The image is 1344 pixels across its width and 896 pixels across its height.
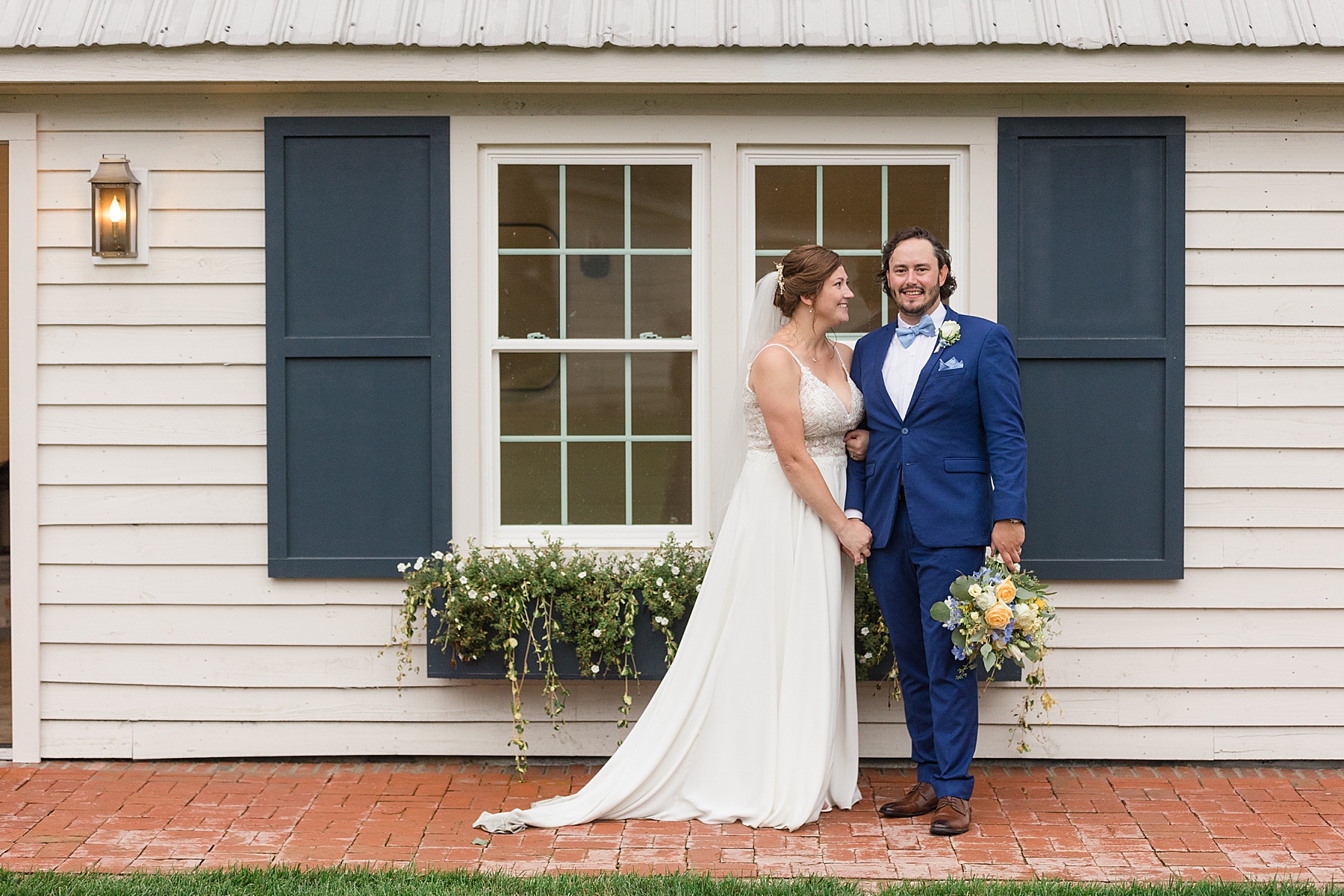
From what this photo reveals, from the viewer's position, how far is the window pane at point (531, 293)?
4.57 meters

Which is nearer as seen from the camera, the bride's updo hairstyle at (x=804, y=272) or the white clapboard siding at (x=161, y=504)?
the bride's updo hairstyle at (x=804, y=272)

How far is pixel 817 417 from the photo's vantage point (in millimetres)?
3955

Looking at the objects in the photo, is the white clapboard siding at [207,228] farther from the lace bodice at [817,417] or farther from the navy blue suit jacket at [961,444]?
the navy blue suit jacket at [961,444]

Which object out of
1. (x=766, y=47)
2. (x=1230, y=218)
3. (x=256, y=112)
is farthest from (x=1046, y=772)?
(x=256, y=112)

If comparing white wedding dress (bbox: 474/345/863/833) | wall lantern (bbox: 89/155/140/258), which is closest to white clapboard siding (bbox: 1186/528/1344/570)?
white wedding dress (bbox: 474/345/863/833)

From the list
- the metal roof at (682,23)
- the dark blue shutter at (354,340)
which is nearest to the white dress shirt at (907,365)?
the metal roof at (682,23)

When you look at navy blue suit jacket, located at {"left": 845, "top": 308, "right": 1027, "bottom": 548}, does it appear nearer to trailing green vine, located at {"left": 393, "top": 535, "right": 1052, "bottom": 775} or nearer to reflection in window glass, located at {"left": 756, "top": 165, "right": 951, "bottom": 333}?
trailing green vine, located at {"left": 393, "top": 535, "right": 1052, "bottom": 775}

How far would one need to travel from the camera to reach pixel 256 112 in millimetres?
4504

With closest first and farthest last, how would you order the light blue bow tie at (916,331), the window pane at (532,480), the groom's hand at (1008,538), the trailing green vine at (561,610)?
the groom's hand at (1008,538) < the light blue bow tie at (916,331) < the trailing green vine at (561,610) < the window pane at (532,480)

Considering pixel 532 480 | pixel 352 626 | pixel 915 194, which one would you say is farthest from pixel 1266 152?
pixel 352 626

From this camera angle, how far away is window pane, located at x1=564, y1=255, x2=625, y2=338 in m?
4.56

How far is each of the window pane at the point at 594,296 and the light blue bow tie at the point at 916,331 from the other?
3.75ft

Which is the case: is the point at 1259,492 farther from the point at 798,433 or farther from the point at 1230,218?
the point at 798,433

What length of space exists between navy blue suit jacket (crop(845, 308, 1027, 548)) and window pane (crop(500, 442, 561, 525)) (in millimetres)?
1346
